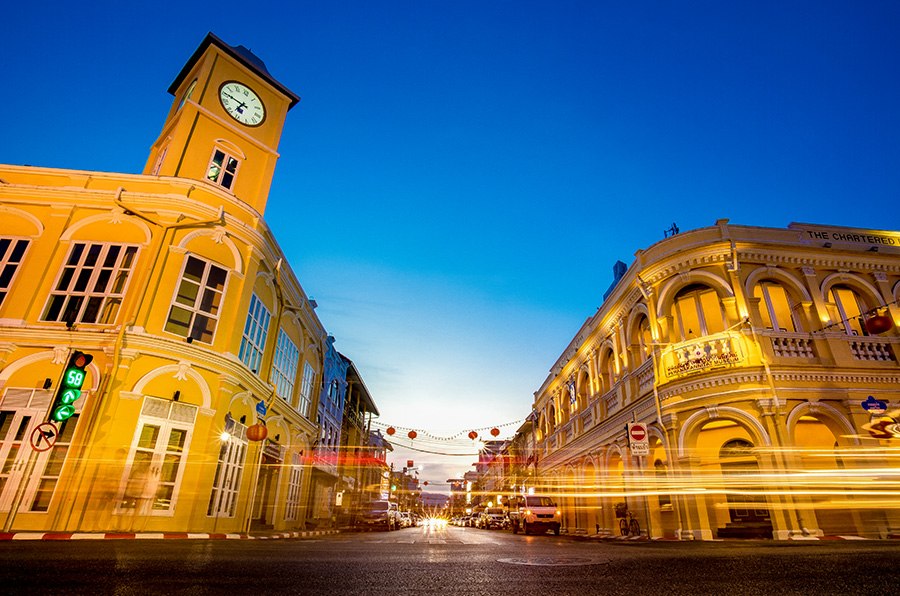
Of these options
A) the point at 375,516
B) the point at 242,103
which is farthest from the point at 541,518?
the point at 242,103

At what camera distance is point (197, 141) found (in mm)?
17891

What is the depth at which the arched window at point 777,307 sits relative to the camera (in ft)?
55.5

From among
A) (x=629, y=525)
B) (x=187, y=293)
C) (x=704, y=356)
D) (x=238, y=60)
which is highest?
(x=238, y=60)

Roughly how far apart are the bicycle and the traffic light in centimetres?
1868

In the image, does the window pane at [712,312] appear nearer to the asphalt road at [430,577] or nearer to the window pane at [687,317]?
the window pane at [687,317]

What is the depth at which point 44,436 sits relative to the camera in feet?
33.4

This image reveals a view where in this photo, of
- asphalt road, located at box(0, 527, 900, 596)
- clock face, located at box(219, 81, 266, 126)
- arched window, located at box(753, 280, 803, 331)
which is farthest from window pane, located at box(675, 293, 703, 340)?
clock face, located at box(219, 81, 266, 126)

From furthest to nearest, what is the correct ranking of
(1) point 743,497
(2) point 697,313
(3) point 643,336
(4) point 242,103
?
(3) point 643,336
(4) point 242,103
(2) point 697,313
(1) point 743,497

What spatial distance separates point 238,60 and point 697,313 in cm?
2250

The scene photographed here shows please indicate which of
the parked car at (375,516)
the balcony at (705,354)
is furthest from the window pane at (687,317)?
the parked car at (375,516)

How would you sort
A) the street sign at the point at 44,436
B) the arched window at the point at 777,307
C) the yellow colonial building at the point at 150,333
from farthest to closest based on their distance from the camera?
the arched window at the point at 777,307 → the yellow colonial building at the point at 150,333 → the street sign at the point at 44,436

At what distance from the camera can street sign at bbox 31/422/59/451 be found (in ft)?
33.5

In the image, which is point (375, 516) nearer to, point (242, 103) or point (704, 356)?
point (704, 356)

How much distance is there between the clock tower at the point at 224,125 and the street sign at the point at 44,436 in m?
9.19
